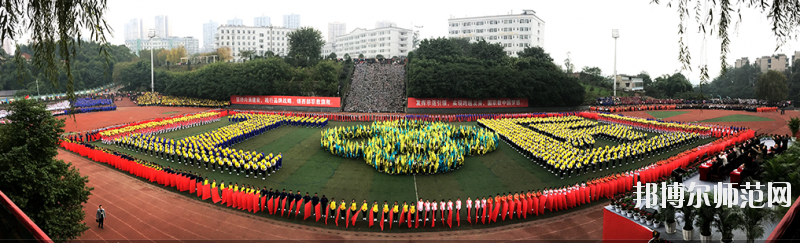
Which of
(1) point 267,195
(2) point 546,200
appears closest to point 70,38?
(1) point 267,195

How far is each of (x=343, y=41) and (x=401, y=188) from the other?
8752cm

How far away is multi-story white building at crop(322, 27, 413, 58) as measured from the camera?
3401 inches

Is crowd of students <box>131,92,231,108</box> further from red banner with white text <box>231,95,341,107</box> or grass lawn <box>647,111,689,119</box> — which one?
grass lawn <box>647,111,689,119</box>

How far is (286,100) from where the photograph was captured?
41.9 metres

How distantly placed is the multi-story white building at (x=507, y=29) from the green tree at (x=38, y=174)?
70.8m

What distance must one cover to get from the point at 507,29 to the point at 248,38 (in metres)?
57.5

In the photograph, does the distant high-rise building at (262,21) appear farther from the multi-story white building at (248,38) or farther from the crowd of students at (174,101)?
the crowd of students at (174,101)

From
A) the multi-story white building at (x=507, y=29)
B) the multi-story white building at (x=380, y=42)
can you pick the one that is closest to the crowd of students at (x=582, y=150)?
the multi-story white building at (x=507, y=29)

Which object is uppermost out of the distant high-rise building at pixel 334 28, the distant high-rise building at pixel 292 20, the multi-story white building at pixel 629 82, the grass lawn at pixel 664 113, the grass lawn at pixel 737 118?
the distant high-rise building at pixel 292 20

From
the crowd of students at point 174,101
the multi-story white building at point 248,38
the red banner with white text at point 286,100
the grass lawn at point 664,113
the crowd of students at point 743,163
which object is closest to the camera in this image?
the crowd of students at point 743,163

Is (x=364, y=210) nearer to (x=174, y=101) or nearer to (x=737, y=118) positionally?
(x=737, y=118)

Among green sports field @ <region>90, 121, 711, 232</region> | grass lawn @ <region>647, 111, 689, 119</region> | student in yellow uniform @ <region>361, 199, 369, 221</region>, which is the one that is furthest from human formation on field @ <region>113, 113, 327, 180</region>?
grass lawn @ <region>647, 111, 689, 119</region>

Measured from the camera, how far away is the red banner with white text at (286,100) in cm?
4059

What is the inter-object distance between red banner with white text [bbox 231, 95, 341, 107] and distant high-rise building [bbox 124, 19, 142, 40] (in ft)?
534
